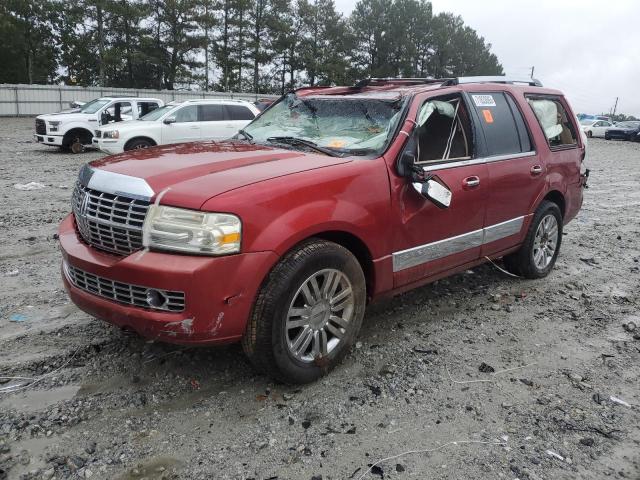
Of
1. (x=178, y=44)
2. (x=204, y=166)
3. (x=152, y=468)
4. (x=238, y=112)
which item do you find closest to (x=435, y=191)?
(x=204, y=166)

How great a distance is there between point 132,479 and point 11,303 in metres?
2.61

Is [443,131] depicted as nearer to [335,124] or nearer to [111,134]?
[335,124]

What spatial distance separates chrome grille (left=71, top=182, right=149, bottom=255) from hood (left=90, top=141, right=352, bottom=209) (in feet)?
0.54

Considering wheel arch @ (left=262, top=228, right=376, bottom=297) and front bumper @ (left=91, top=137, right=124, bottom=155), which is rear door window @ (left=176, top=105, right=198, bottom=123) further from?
wheel arch @ (left=262, top=228, right=376, bottom=297)

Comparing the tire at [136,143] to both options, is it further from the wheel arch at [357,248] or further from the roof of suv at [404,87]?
the wheel arch at [357,248]

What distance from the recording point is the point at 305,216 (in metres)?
3.09

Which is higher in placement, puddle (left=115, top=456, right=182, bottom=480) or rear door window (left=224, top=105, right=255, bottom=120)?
rear door window (left=224, top=105, right=255, bottom=120)

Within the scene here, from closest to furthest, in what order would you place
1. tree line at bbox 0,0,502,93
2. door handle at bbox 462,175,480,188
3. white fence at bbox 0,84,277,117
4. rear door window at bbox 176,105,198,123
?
door handle at bbox 462,175,480,188
rear door window at bbox 176,105,198,123
white fence at bbox 0,84,277,117
tree line at bbox 0,0,502,93

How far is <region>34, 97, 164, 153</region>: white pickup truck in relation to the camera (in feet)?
50.8

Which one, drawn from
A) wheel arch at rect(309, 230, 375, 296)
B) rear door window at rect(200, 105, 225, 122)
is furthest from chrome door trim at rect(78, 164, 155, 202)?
rear door window at rect(200, 105, 225, 122)

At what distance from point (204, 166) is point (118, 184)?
0.51 metres

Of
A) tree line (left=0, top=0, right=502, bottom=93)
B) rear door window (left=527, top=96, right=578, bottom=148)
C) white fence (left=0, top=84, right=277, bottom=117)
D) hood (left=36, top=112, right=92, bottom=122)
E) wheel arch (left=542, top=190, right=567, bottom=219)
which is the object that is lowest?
wheel arch (left=542, top=190, right=567, bottom=219)

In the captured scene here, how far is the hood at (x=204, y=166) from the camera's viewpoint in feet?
9.62

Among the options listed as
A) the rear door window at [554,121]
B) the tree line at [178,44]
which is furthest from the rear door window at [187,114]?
the tree line at [178,44]
